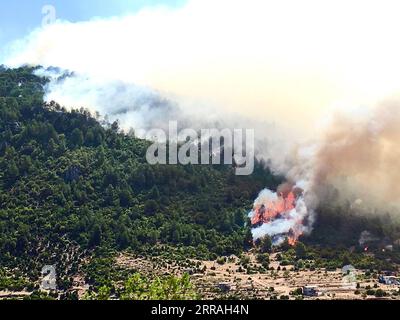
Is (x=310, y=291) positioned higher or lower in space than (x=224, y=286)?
lower

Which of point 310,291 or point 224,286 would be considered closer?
point 310,291

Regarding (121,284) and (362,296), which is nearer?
(362,296)

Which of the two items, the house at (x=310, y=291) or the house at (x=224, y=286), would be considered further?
the house at (x=224, y=286)

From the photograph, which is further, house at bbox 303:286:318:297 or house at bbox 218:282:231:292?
house at bbox 218:282:231:292
